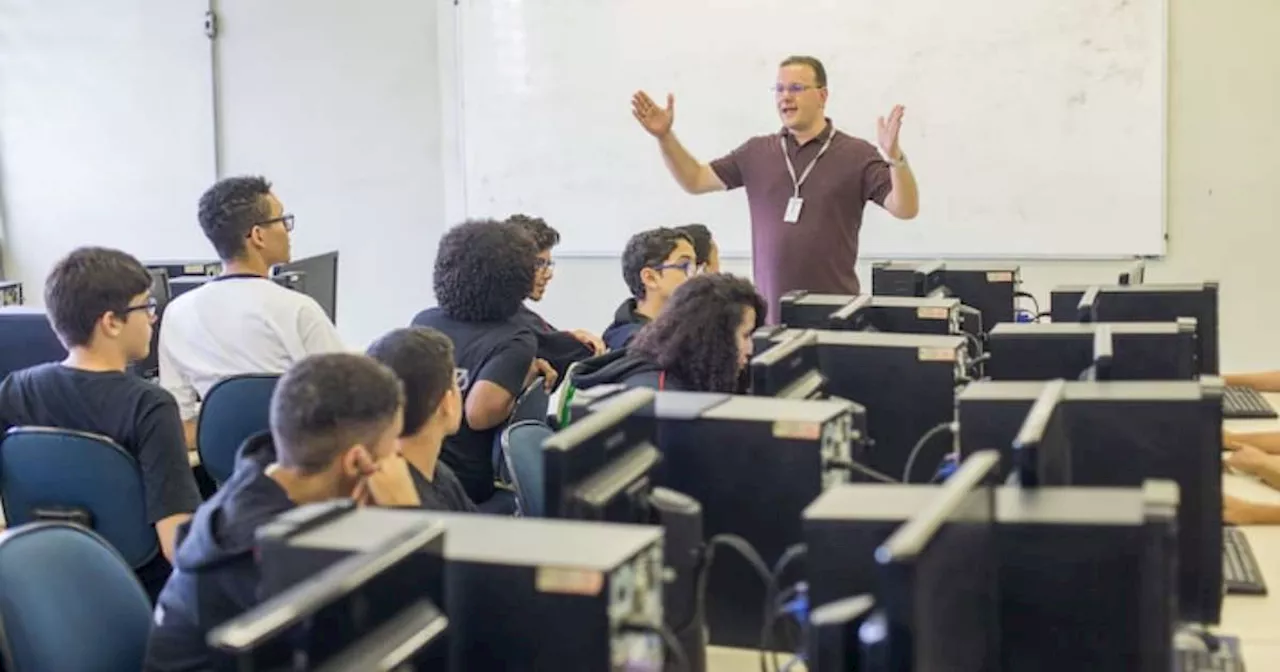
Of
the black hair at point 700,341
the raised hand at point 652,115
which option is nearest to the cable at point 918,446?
the black hair at point 700,341

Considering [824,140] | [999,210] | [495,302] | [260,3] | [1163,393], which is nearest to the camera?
[1163,393]

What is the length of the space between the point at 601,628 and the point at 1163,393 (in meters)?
0.99

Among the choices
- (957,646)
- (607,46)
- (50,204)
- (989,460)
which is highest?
(607,46)

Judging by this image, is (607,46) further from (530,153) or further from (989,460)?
(989,460)

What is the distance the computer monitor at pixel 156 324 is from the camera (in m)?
3.98

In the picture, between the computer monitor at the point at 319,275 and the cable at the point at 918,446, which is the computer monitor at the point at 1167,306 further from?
the computer monitor at the point at 319,275

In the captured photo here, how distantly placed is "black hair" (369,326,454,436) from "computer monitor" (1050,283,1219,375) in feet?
4.76

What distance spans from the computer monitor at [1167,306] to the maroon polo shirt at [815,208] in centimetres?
134

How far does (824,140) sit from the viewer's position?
14.3 ft

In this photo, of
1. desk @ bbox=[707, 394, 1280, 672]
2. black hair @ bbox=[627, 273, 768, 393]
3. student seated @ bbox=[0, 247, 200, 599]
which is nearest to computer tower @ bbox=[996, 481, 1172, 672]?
desk @ bbox=[707, 394, 1280, 672]

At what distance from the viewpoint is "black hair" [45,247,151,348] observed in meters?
2.82

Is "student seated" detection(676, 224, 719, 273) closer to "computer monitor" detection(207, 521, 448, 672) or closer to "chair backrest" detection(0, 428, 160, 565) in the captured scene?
"chair backrest" detection(0, 428, 160, 565)

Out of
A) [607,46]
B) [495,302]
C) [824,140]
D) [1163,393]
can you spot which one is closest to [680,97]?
[607,46]

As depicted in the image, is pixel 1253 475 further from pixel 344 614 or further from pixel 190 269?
pixel 190 269
